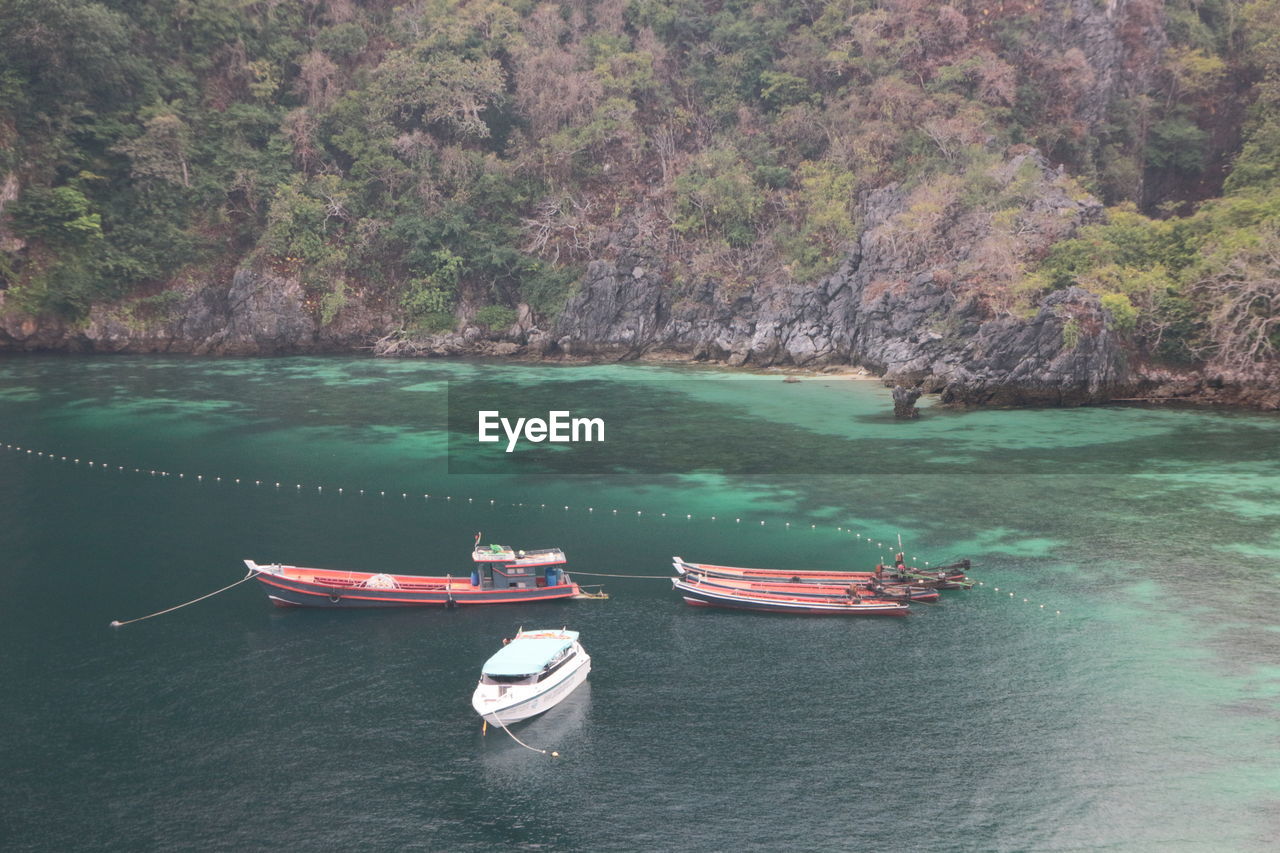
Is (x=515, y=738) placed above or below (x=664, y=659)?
Result: below

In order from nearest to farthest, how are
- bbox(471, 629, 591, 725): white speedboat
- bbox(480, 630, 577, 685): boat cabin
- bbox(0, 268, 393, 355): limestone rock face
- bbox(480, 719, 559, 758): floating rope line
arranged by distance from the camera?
bbox(480, 719, 559, 758): floating rope line
bbox(471, 629, 591, 725): white speedboat
bbox(480, 630, 577, 685): boat cabin
bbox(0, 268, 393, 355): limestone rock face

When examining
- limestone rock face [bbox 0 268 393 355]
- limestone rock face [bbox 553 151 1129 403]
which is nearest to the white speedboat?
limestone rock face [bbox 553 151 1129 403]

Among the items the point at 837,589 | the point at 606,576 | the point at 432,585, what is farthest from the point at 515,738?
the point at 837,589

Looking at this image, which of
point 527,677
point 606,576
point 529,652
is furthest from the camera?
point 606,576

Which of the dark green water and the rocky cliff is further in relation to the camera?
the rocky cliff

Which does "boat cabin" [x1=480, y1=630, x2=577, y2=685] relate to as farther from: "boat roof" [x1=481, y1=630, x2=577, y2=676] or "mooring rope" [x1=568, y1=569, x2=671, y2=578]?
"mooring rope" [x1=568, y1=569, x2=671, y2=578]

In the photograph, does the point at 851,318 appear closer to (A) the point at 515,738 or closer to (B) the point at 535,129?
(B) the point at 535,129

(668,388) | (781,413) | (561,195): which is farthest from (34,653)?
(561,195)

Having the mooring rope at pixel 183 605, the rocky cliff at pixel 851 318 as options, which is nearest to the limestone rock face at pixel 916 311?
the rocky cliff at pixel 851 318
